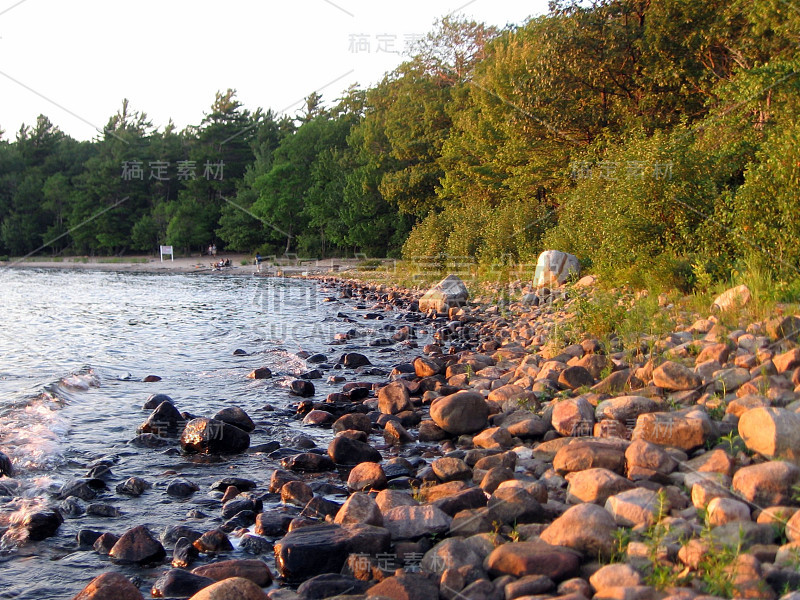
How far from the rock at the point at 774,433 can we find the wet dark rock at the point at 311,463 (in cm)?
390

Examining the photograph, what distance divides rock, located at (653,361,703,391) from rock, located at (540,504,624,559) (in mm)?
2747

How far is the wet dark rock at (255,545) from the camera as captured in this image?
5.06 metres

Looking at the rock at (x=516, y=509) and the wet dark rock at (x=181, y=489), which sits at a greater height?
the rock at (x=516, y=509)

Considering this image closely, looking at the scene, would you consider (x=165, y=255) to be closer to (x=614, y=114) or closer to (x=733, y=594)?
(x=614, y=114)

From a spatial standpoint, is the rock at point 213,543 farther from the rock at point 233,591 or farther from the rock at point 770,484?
the rock at point 770,484

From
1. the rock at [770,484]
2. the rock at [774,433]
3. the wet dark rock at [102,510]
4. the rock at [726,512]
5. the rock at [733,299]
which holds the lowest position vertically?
the wet dark rock at [102,510]

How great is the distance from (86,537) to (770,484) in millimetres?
5134

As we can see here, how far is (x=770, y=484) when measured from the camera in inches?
172

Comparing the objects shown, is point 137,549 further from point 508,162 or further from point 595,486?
point 508,162

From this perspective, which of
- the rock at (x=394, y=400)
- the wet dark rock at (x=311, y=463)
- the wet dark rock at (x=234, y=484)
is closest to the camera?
the wet dark rock at (x=234, y=484)

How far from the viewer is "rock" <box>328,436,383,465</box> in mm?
6906

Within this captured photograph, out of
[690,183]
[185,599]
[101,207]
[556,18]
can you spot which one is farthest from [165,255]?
[185,599]

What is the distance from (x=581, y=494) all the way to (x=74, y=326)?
60.1 feet

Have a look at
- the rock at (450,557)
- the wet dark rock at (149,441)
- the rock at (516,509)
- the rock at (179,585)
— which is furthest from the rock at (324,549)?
the wet dark rock at (149,441)
